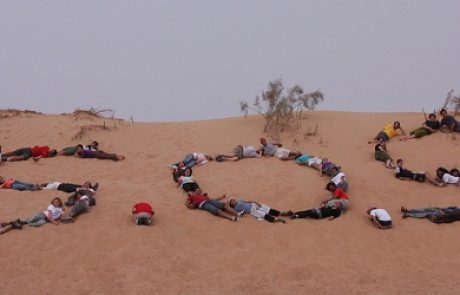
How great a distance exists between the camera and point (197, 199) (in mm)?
10711

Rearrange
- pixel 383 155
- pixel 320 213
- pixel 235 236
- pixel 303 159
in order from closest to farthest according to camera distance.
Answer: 1. pixel 235 236
2. pixel 320 213
3. pixel 303 159
4. pixel 383 155

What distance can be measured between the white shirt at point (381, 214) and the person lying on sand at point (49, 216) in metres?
6.10

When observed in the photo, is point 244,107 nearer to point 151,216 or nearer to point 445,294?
point 151,216

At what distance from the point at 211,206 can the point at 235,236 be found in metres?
1.09

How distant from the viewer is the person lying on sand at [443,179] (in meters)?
12.0

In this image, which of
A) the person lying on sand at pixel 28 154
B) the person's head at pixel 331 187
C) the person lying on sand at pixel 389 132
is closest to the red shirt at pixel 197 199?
the person's head at pixel 331 187

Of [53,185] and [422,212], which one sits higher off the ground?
[53,185]

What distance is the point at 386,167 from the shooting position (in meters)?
13.4

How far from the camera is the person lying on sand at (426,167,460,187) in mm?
12023

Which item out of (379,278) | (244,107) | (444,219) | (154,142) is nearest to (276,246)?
(379,278)

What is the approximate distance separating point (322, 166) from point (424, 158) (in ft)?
9.96

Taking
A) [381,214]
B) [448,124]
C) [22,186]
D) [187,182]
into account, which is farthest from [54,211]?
[448,124]

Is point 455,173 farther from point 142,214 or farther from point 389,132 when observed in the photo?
point 142,214

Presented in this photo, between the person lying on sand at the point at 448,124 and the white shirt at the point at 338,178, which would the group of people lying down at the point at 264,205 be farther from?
the person lying on sand at the point at 448,124
